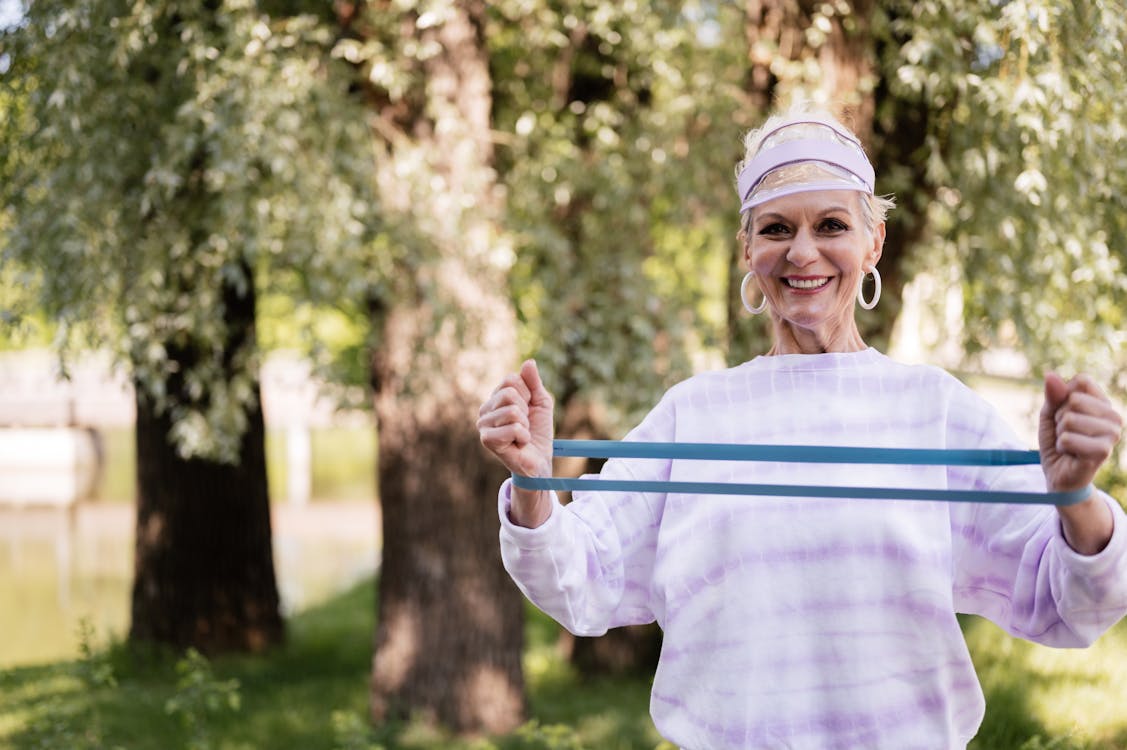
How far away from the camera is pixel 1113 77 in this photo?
16.6ft

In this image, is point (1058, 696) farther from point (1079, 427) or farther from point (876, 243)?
point (1079, 427)

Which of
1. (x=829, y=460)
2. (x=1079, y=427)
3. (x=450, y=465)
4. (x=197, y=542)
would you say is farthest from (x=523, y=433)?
(x=197, y=542)

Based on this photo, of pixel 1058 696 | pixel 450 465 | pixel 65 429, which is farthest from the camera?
pixel 65 429

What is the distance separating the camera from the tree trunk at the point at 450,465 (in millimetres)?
6109

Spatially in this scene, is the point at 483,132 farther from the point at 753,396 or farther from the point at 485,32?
the point at 753,396

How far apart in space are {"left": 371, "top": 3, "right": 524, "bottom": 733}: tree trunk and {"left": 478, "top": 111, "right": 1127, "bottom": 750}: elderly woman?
12.7ft

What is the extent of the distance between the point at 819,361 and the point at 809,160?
1.18 ft

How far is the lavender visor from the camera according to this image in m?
2.12

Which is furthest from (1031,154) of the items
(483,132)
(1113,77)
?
(483,132)

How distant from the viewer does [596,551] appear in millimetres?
2166

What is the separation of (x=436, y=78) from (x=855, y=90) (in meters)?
2.10

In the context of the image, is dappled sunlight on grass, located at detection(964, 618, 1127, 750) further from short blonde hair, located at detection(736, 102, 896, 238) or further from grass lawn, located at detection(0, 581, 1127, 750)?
short blonde hair, located at detection(736, 102, 896, 238)

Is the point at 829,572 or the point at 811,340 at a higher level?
the point at 811,340

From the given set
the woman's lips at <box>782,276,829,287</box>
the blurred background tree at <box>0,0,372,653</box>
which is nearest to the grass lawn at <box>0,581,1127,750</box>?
the blurred background tree at <box>0,0,372,653</box>
